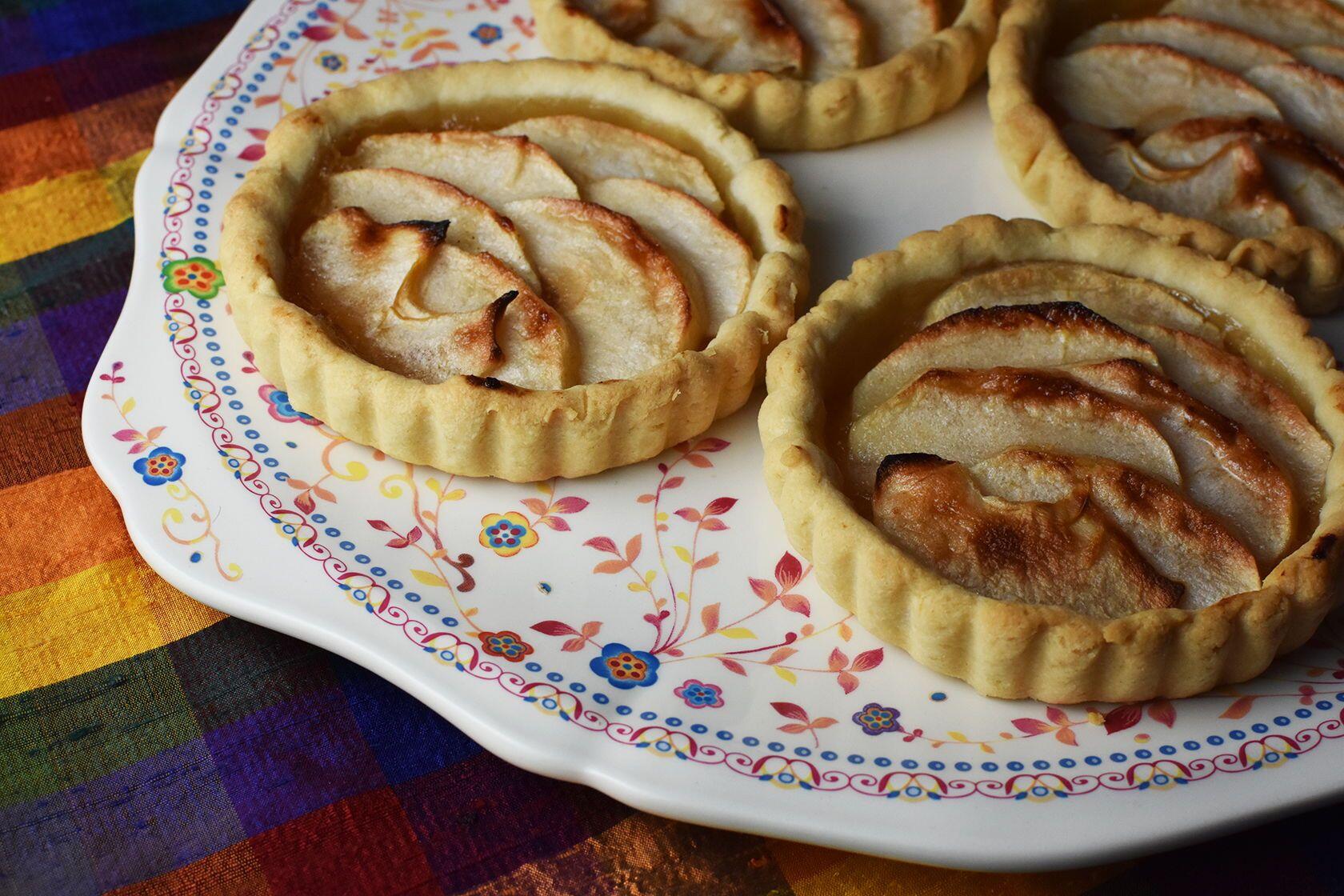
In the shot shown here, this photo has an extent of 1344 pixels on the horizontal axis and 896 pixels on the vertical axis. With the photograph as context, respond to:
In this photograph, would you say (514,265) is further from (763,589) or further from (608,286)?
(763,589)

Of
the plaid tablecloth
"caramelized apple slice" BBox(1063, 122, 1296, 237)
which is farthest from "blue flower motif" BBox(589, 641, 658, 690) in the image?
"caramelized apple slice" BBox(1063, 122, 1296, 237)

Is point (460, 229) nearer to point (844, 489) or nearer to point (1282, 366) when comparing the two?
point (844, 489)

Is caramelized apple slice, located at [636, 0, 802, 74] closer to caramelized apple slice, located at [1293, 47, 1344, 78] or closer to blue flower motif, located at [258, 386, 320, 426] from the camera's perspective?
caramelized apple slice, located at [1293, 47, 1344, 78]

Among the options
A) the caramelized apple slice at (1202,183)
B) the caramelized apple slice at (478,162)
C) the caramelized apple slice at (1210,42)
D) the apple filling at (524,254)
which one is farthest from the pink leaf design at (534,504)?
the caramelized apple slice at (1210,42)

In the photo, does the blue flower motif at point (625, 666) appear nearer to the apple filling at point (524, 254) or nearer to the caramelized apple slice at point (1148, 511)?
the apple filling at point (524, 254)

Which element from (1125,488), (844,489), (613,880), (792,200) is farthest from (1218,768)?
(792,200)

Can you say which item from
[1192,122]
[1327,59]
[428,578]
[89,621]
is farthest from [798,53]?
[89,621]
